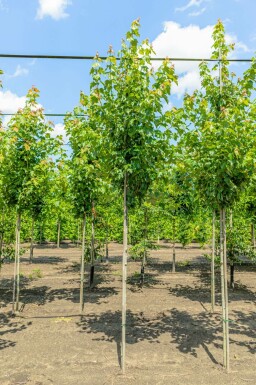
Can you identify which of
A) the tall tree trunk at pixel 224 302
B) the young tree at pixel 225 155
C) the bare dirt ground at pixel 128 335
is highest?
the young tree at pixel 225 155

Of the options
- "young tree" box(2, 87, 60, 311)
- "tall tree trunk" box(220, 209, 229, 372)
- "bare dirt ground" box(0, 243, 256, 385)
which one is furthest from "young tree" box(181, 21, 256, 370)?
"young tree" box(2, 87, 60, 311)

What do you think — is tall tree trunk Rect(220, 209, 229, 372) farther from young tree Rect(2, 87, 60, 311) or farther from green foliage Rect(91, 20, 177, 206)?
young tree Rect(2, 87, 60, 311)

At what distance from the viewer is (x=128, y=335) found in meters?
8.39

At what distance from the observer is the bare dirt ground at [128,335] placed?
6223 millimetres

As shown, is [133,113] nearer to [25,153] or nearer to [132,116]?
[132,116]

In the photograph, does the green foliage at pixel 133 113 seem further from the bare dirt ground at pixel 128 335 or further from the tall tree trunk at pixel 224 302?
the bare dirt ground at pixel 128 335

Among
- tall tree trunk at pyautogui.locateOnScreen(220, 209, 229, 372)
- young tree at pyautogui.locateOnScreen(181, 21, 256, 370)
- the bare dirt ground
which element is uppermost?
young tree at pyautogui.locateOnScreen(181, 21, 256, 370)

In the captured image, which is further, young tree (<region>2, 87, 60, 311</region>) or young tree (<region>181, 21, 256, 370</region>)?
young tree (<region>2, 87, 60, 311</region>)

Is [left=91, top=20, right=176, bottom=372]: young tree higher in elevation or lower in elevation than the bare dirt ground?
higher

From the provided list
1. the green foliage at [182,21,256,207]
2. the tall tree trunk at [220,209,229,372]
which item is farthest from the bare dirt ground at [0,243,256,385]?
the green foliage at [182,21,256,207]

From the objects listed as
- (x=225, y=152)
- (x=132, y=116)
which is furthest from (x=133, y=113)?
(x=225, y=152)

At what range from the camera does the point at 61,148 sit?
10227mm

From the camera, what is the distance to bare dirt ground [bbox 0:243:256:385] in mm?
6223

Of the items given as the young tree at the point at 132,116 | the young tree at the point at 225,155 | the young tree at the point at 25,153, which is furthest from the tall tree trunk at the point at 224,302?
the young tree at the point at 25,153
